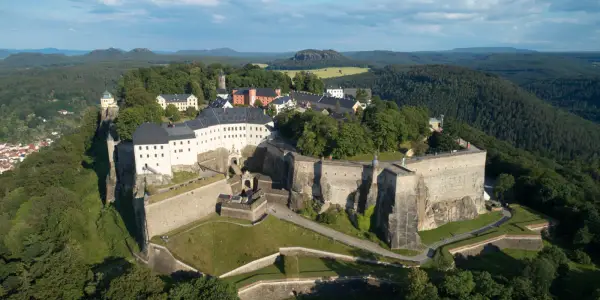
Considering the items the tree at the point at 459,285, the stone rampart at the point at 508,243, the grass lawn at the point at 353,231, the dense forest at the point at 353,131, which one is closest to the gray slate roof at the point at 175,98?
the dense forest at the point at 353,131

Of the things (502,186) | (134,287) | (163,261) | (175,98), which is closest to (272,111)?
(175,98)

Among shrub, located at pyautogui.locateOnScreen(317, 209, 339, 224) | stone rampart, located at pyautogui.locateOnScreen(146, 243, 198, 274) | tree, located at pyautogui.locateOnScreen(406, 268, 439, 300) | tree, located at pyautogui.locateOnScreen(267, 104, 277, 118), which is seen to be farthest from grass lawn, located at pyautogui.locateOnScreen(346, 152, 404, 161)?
stone rampart, located at pyautogui.locateOnScreen(146, 243, 198, 274)

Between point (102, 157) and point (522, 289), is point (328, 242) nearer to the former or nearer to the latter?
point (522, 289)

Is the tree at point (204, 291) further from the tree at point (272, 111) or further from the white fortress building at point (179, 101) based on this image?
the white fortress building at point (179, 101)

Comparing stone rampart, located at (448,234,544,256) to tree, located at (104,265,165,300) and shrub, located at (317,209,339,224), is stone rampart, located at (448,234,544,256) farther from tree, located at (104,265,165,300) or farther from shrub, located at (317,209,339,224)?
tree, located at (104,265,165,300)

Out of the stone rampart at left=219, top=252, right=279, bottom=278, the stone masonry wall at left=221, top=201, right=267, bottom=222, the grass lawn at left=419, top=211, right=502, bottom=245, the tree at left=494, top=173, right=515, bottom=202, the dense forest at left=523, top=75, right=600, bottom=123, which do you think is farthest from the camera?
the dense forest at left=523, top=75, right=600, bottom=123

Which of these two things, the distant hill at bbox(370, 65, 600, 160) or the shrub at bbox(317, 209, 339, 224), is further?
the distant hill at bbox(370, 65, 600, 160)

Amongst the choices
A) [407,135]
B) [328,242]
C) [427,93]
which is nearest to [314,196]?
[328,242]
